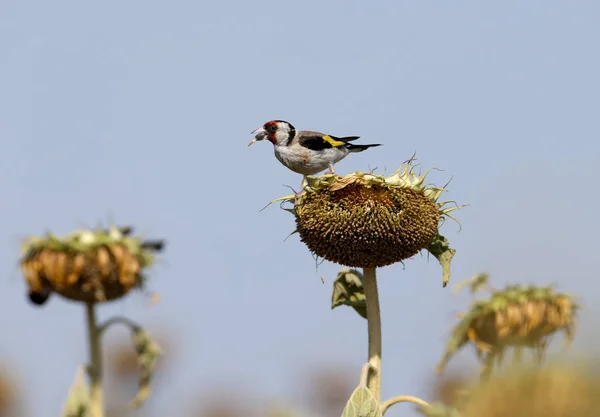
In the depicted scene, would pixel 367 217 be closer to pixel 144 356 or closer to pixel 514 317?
pixel 514 317

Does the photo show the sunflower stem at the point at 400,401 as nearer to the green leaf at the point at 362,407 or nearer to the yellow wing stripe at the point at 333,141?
the green leaf at the point at 362,407

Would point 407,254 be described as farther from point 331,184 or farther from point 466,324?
point 466,324

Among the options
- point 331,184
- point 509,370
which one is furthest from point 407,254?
point 509,370

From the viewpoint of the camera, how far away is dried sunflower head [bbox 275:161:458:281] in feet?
26.1

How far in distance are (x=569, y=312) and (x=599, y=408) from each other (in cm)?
575

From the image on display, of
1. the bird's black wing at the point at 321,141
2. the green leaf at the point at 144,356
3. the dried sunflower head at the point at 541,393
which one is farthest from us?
the bird's black wing at the point at 321,141

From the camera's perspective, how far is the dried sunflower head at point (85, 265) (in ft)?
14.2

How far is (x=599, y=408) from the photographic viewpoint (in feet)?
5.61

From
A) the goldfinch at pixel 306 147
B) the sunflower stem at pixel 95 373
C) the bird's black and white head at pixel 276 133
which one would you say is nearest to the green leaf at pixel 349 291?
the sunflower stem at pixel 95 373

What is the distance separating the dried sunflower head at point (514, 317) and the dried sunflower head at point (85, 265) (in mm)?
2929

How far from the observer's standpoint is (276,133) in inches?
632

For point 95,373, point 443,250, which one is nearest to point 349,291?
point 443,250

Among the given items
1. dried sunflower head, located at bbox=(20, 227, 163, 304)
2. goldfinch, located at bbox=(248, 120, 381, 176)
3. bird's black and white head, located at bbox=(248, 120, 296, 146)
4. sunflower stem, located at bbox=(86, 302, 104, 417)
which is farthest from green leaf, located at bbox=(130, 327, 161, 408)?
bird's black and white head, located at bbox=(248, 120, 296, 146)

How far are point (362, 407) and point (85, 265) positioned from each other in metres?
3.14
